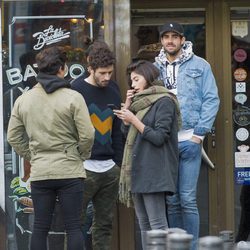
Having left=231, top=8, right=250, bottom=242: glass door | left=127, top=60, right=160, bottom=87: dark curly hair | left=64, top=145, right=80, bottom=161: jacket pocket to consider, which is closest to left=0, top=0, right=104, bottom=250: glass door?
left=127, top=60, right=160, bottom=87: dark curly hair

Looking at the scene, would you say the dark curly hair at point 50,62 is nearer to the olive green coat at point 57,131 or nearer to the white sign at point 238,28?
the olive green coat at point 57,131

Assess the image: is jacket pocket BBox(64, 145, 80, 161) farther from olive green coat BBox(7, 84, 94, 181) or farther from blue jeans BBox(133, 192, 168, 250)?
blue jeans BBox(133, 192, 168, 250)

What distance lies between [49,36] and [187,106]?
5.08 feet

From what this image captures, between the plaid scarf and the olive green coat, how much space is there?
38cm

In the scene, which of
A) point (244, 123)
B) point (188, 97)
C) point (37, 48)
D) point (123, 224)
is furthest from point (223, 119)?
point (37, 48)

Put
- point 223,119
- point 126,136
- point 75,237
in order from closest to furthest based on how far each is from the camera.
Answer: point 75,237 < point 126,136 < point 223,119

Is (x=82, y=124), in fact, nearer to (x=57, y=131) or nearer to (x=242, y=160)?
(x=57, y=131)

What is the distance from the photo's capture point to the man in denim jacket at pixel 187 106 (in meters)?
6.34

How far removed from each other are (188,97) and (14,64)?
1.74m

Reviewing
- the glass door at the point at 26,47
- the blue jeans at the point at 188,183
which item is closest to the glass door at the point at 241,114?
the blue jeans at the point at 188,183

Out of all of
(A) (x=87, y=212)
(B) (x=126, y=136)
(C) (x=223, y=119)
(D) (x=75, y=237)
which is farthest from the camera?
(C) (x=223, y=119)

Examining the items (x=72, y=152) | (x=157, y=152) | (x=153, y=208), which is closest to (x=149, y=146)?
(x=157, y=152)

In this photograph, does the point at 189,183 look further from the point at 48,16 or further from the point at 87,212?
the point at 48,16

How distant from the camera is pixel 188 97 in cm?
643
